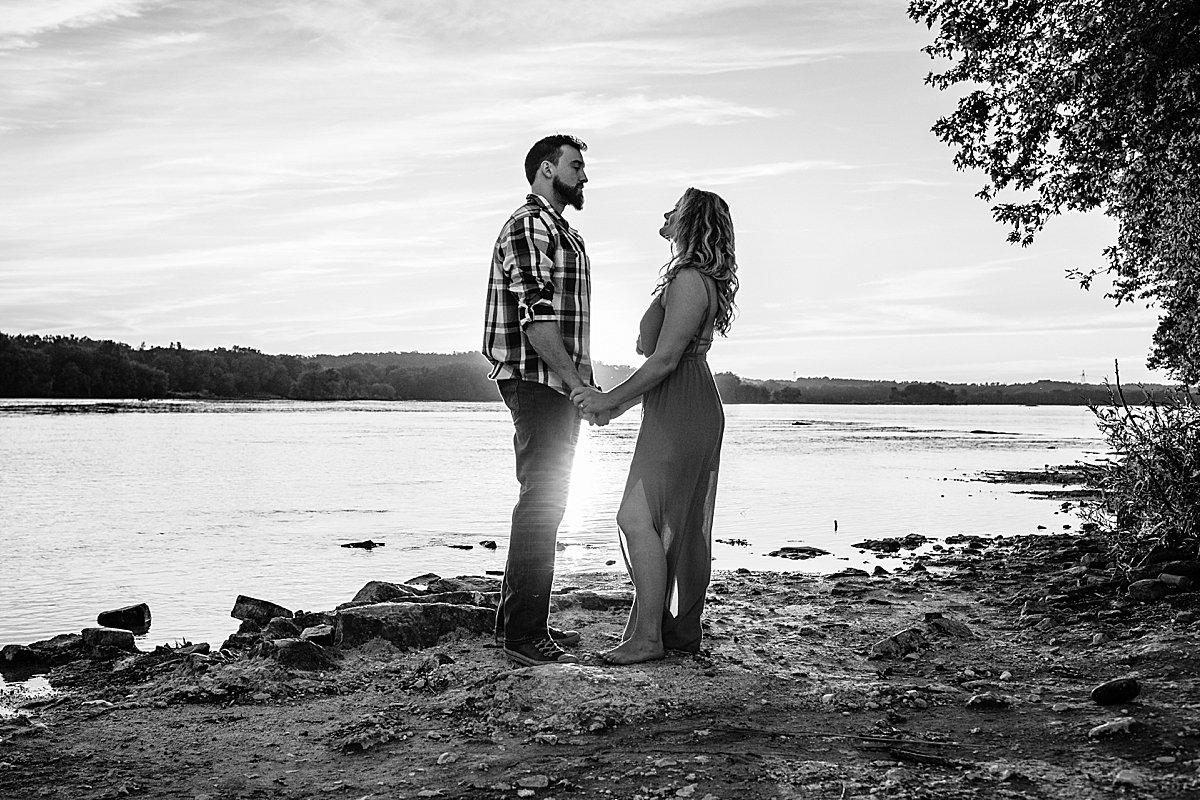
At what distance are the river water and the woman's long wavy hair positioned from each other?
5.47m

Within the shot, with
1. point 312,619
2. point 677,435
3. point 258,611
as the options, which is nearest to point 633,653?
point 677,435

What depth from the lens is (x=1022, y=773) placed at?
13.4 feet

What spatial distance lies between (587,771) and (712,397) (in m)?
2.56

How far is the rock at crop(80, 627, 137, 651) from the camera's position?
800 centimetres

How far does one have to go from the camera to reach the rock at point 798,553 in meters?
13.2

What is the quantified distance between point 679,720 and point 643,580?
1.13 m

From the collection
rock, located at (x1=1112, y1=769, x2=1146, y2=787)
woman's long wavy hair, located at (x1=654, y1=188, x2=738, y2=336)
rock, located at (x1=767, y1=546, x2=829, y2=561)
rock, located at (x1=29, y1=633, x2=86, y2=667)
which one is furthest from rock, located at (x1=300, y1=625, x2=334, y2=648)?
rock, located at (x1=767, y1=546, x2=829, y2=561)

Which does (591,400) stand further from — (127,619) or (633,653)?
(127,619)

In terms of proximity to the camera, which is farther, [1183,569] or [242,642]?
[1183,569]

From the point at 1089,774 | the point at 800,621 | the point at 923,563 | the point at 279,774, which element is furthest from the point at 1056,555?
the point at 279,774

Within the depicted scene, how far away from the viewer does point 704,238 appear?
5.95 m

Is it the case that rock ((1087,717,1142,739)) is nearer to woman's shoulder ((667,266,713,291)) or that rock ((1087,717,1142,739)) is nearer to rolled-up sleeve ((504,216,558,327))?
woman's shoulder ((667,266,713,291))

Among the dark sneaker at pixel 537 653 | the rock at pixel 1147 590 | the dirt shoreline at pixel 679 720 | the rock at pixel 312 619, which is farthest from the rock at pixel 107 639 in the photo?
the rock at pixel 1147 590

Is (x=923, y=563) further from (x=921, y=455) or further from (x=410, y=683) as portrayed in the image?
(x=921, y=455)
